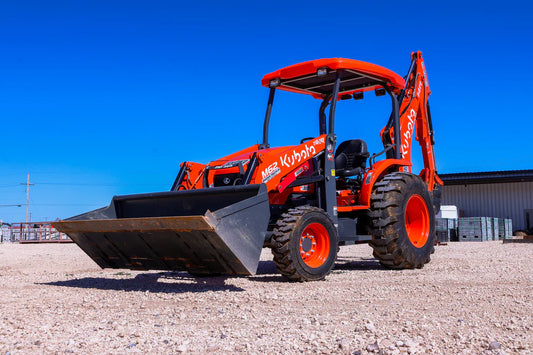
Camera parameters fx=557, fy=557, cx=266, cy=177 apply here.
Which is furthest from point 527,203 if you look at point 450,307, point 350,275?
point 450,307

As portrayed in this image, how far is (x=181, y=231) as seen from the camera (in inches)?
253

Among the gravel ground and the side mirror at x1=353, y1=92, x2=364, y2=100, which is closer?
the gravel ground

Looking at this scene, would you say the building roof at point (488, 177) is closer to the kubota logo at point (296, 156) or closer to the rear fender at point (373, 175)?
the rear fender at point (373, 175)

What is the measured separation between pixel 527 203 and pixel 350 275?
90.5 ft

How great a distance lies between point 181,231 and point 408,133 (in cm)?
569

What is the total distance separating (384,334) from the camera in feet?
13.3

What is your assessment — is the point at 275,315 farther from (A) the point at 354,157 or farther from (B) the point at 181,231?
(A) the point at 354,157

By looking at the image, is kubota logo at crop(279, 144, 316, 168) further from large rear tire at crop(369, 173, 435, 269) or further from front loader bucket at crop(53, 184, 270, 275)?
large rear tire at crop(369, 173, 435, 269)

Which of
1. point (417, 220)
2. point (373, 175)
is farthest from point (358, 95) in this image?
point (417, 220)

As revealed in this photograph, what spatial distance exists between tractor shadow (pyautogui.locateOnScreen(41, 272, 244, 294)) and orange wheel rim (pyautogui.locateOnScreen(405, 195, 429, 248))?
3.47m

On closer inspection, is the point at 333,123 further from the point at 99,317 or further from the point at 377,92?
the point at 99,317

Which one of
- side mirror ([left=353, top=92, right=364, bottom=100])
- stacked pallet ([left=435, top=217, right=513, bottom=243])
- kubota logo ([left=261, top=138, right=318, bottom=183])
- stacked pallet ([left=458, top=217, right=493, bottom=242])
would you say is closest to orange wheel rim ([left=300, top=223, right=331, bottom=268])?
kubota logo ([left=261, top=138, right=318, bottom=183])

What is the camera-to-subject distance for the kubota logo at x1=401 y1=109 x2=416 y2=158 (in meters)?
10.4

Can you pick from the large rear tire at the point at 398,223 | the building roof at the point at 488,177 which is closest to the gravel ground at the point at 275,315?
the large rear tire at the point at 398,223
